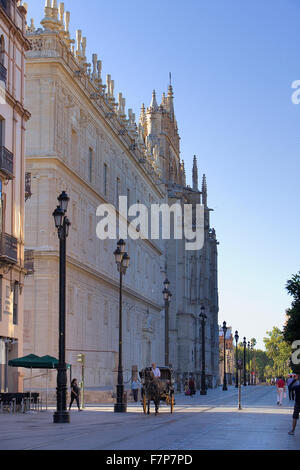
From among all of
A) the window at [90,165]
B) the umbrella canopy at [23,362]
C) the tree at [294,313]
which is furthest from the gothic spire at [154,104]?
the umbrella canopy at [23,362]

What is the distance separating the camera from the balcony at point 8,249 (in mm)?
33938

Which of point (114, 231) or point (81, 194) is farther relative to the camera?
point (114, 231)

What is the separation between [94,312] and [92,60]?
17942 millimetres

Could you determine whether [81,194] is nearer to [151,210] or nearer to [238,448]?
[151,210]

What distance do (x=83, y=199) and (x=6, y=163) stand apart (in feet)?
63.4

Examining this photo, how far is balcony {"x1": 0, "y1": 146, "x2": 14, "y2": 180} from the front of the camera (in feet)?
114

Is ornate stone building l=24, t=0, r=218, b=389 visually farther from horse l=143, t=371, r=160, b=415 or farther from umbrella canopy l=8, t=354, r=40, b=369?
horse l=143, t=371, r=160, b=415

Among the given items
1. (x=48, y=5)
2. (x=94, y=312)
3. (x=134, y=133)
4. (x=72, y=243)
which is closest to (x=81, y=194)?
(x=72, y=243)

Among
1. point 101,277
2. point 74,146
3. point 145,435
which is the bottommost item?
point 145,435

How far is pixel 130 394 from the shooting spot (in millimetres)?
53875

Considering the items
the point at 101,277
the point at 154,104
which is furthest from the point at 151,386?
the point at 154,104

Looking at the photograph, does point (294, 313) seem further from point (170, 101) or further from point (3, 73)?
point (170, 101)

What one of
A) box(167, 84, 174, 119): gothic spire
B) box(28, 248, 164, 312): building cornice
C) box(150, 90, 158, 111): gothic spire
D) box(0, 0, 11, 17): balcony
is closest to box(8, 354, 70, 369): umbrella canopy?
box(28, 248, 164, 312): building cornice

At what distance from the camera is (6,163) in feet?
115
